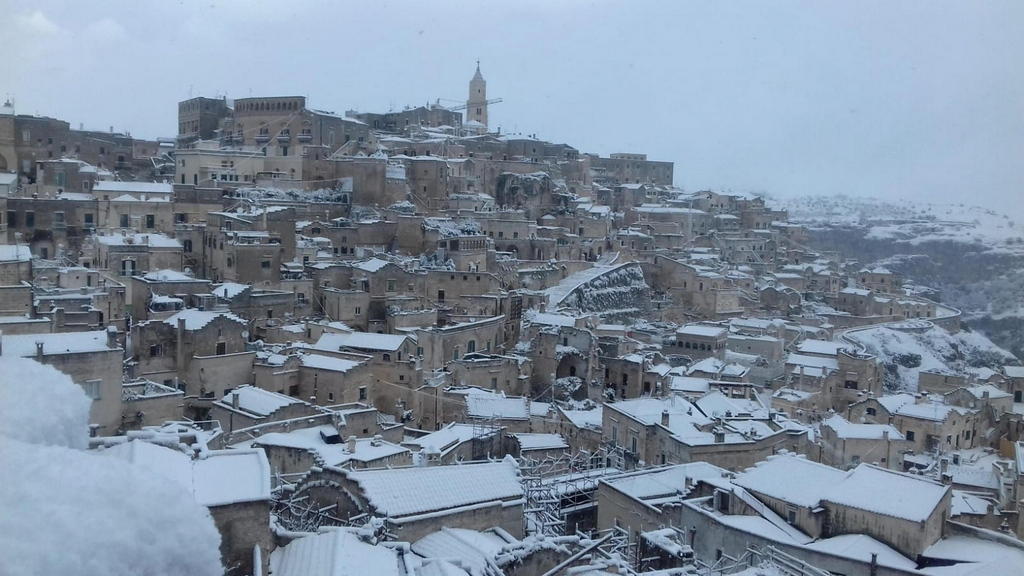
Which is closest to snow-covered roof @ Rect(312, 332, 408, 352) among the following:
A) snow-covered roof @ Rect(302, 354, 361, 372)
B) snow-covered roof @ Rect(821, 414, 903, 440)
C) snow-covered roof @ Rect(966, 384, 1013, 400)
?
snow-covered roof @ Rect(302, 354, 361, 372)

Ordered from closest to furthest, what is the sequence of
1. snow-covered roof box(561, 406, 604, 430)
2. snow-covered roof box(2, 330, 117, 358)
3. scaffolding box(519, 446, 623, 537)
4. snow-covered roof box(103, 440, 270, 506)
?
snow-covered roof box(103, 440, 270, 506)
scaffolding box(519, 446, 623, 537)
snow-covered roof box(2, 330, 117, 358)
snow-covered roof box(561, 406, 604, 430)

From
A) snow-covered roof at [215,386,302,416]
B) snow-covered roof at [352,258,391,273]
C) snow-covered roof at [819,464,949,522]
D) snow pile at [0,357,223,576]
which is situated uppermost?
snow pile at [0,357,223,576]

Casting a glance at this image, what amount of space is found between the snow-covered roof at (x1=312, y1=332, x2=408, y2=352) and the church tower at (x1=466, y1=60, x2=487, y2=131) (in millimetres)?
43212

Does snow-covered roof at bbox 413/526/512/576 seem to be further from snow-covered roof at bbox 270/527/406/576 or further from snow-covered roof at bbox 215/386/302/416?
snow-covered roof at bbox 215/386/302/416

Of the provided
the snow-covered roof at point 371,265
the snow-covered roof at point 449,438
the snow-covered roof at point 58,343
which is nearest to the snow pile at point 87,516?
the snow-covered roof at point 58,343

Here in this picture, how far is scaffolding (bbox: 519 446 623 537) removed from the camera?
1580cm

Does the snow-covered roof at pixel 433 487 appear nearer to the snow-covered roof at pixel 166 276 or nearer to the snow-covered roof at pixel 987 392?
the snow-covered roof at pixel 166 276

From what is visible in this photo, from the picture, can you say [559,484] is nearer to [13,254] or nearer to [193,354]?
[193,354]

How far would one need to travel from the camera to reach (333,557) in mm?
9531

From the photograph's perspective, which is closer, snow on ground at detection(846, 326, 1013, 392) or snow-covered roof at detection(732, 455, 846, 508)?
snow-covered roof at detection(732, 455, 846, 508)

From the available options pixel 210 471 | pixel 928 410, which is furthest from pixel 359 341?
pixel 928 410

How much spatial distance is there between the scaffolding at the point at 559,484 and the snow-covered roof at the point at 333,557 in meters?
4.65

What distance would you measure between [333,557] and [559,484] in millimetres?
10665

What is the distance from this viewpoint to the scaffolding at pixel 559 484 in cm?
1580
